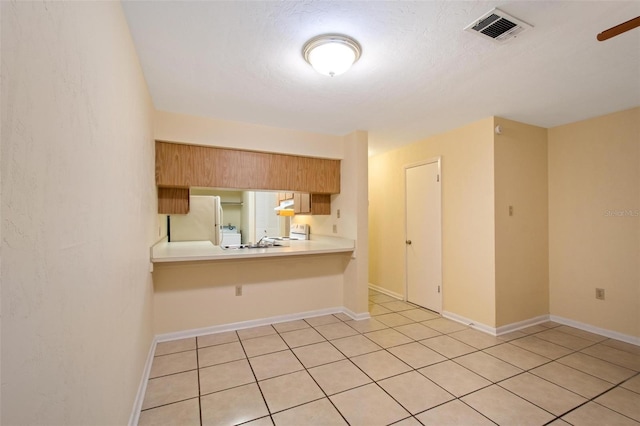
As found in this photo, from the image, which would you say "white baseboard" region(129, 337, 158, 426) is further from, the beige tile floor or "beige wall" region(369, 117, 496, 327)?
"beige wall" region(369, 117, 496, 327)

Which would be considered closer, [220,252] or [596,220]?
[220,252]

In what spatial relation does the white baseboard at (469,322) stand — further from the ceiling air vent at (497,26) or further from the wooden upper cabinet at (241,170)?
the ceiling air vent at (497,26)

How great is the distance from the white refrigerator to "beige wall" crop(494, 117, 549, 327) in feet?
11.7

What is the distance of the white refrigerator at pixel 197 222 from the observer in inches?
156

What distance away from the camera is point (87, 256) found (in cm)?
98

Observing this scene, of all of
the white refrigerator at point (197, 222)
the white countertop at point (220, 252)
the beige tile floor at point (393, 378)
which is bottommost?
the beige tile floor at point (393, 378)

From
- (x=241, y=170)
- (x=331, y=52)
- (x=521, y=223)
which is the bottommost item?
(x=521, y=223)

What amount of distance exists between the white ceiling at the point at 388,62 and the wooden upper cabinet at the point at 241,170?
0.39m

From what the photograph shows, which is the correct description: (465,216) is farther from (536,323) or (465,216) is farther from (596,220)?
(536,323)

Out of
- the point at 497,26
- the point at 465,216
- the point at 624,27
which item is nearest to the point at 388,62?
the point at 497,26

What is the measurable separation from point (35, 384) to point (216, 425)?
1381 millimetres

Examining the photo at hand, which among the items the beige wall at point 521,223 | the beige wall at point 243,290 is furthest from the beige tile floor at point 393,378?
the beige wall at point 521,223

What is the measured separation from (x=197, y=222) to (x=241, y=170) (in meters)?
1.33

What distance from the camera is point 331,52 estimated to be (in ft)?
5.68
